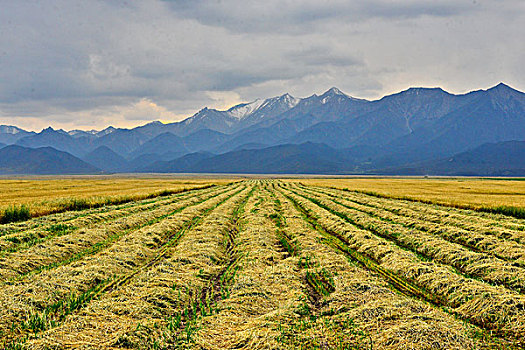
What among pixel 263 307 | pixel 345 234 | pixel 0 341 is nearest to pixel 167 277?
pixel 263 307

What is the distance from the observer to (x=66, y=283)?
931 centimetres

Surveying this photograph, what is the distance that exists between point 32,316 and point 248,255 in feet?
23.2

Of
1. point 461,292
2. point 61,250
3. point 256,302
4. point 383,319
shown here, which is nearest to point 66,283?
point 61,250

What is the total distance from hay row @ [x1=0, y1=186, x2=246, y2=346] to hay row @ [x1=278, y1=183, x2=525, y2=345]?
347 inches

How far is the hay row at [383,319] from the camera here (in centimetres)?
622

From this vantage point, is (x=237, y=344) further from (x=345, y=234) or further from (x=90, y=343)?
(x=345, y=234)

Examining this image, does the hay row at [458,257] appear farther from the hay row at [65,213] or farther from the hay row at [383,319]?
the hay row at [65,213]

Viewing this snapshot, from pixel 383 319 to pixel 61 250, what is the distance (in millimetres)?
12172

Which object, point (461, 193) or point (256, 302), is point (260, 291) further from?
point (461, 193)

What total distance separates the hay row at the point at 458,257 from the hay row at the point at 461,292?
1.06 m

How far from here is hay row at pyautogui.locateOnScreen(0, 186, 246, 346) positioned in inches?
289

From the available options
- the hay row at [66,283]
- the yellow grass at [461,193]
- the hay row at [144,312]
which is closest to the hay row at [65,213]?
the hay row at [66,283]

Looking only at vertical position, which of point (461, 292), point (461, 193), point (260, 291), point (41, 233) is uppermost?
point (41, 233)

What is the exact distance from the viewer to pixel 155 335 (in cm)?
666
